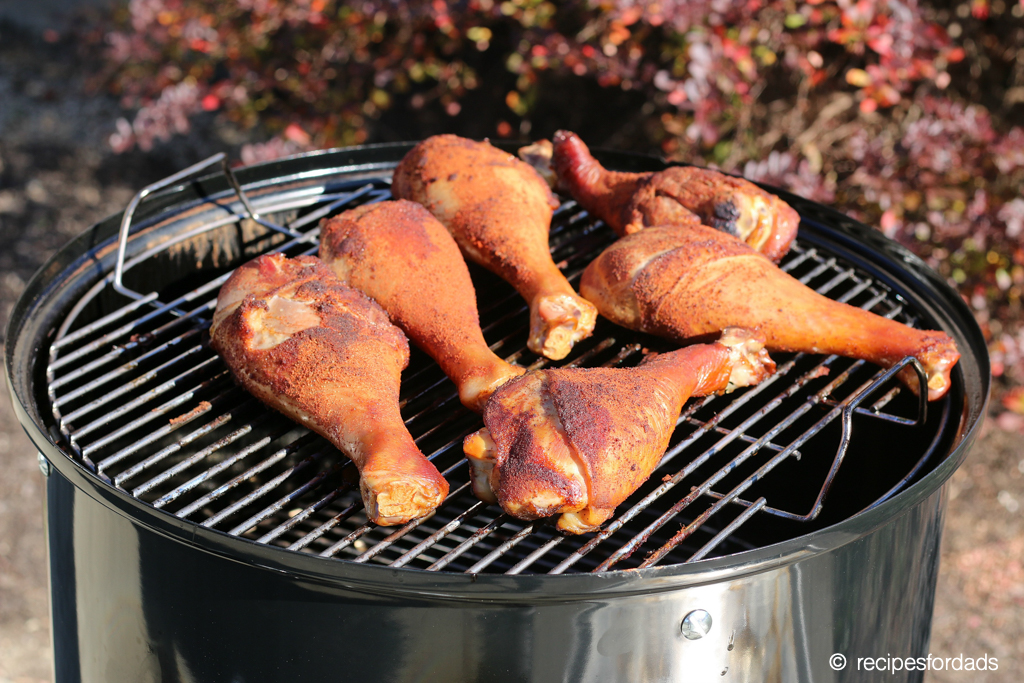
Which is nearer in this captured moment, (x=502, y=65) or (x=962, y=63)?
(x=962, y=63)

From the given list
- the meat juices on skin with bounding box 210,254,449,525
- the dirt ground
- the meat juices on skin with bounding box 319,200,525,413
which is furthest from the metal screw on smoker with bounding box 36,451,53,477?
the dirt ground

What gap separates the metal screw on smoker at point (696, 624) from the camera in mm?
1468

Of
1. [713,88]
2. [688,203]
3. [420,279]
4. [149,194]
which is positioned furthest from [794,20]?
[149,194]

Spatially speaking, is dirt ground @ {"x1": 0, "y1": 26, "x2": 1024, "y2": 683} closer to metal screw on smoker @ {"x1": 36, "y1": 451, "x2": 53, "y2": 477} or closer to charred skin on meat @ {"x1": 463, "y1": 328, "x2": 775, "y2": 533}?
metal screw on smoker @ {"x1": 36, "y1": 451, "x2": 53, "y2": 477}

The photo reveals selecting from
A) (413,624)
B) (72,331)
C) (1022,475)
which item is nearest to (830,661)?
(413,624)

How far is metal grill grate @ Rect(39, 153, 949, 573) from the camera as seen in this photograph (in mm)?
1710

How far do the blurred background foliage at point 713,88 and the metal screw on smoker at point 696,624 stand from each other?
9.18ft

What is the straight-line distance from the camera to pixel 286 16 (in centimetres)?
467

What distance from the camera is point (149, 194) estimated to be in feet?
8.04

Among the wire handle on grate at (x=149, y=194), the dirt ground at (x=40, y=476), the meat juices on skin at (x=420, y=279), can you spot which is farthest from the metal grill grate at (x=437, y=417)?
the dirt ground at (x=40, y=476)

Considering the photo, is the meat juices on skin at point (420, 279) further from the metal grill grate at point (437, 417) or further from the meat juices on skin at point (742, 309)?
the meat juices on skin at point (742, 309)

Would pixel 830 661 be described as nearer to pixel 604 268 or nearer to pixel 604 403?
pixel 604 403

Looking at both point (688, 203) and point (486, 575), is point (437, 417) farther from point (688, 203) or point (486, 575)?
point (486, 575)

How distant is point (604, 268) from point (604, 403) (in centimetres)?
55
